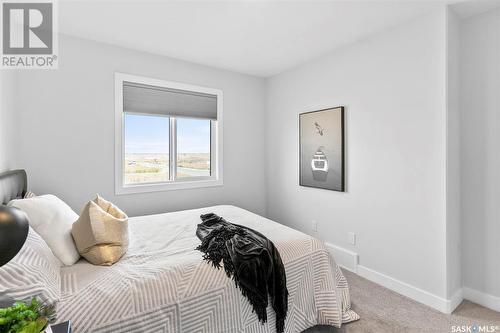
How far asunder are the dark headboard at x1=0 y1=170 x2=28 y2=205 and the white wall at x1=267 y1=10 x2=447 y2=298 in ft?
9.73

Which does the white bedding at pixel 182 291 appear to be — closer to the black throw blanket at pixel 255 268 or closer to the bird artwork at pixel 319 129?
the black throw blanket at pixel 255 268

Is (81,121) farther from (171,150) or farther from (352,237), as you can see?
(352,237)

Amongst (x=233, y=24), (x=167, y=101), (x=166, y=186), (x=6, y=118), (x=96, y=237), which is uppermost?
(x=233, y=24)

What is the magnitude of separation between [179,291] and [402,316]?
6.08 ft

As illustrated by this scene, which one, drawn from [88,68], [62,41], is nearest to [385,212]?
[88,68]

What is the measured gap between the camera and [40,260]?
122 centimetres

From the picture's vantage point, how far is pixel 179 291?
4.44 ft

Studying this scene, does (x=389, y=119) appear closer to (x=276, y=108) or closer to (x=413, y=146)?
(x=413, y=146)

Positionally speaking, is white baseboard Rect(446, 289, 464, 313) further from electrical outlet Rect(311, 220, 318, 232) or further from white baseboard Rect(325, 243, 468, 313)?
electrical outlet Rect(311, 220, 318, 232)

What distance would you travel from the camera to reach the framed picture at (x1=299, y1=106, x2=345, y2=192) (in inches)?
115

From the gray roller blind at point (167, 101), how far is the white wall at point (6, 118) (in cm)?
101
